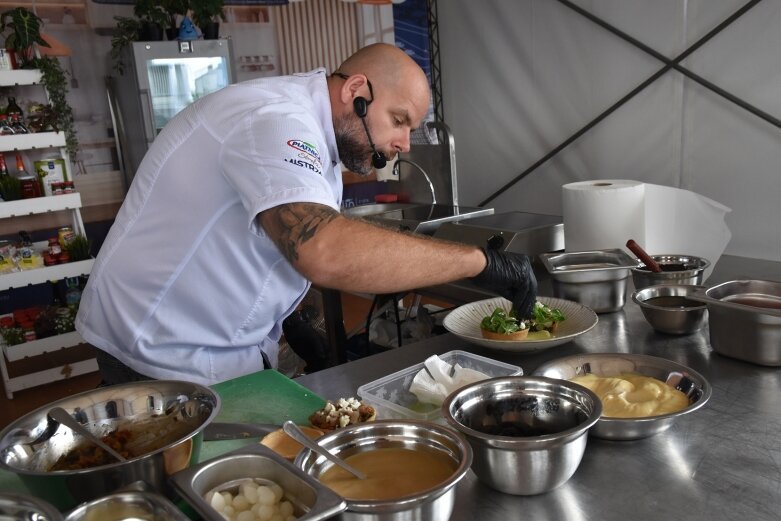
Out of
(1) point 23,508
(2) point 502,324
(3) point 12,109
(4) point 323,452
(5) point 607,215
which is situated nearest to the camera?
(1) point 23,508

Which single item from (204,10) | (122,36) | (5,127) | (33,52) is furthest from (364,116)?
(122,36)

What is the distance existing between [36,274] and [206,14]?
6.25 ft

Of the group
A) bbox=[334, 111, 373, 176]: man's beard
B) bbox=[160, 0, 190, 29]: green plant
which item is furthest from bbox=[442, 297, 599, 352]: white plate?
bbox=[160, 0, 190, 29]: green plant

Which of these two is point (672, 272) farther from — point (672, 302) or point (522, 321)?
point (522, 321)

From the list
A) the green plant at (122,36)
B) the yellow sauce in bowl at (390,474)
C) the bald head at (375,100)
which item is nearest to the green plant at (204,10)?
the green plant at (122,36)

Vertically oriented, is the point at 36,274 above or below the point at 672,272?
below

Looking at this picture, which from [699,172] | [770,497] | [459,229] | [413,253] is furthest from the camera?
[699,172]

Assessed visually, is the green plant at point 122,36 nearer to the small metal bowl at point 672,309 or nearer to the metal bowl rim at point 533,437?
the small metal bowl at point 672,309

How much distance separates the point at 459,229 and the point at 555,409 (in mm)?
1455

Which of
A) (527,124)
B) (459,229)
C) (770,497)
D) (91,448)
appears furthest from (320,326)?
(770,497)

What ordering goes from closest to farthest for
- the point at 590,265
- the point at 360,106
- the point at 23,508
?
the point at 23,508 → the point at 360,106 → the point at 590,265

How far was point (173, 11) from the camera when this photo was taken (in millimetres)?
4164

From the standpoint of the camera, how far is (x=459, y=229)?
2.42 m

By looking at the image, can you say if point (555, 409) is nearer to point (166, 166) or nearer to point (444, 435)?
point (444, 435)
